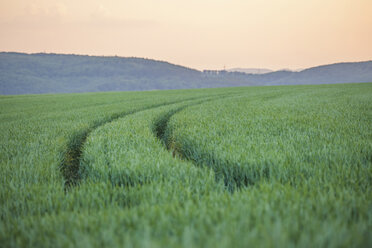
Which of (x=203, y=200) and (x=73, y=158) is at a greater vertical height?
(x=203, y=200)

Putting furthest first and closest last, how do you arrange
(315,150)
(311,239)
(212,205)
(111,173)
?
Result: (315,150) < (111,173) < (212,205) < (311,239)

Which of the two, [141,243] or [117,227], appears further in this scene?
[117,227]

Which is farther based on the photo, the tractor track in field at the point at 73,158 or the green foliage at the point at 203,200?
the tractor track in field at the point at 73,158

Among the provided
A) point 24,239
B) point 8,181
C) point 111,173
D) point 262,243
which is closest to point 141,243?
point 262,243

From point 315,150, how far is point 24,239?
3814mm

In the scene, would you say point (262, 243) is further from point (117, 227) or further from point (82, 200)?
point (82, 200)

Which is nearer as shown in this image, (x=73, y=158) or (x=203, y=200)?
(x=203, y=200)

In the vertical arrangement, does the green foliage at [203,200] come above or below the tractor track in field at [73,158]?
above

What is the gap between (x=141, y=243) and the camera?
1.41 metres

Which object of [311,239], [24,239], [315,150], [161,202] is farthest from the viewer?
[315,150]

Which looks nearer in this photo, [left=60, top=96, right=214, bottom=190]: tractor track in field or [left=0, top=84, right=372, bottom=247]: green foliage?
[left=0, top=84, right=372, bottom=247]: green foliage

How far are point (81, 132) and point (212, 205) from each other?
6.24m

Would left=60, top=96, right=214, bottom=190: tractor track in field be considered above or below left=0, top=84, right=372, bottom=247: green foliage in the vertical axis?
below

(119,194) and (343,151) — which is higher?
(343,151)
